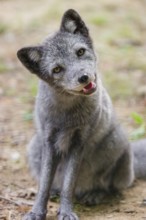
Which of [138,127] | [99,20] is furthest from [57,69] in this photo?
[99,20]

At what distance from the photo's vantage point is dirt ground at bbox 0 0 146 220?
5.61 metres

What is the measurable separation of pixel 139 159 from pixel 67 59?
75.2 inches

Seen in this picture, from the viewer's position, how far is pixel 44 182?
5.21 m

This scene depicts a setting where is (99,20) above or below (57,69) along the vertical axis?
above

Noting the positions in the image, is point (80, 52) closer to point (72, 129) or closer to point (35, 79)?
point (72, 129)

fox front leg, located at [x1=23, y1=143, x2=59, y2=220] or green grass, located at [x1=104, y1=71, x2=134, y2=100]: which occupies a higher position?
green grass, located at [x1=104, y1=71, x2=134, y2=100]

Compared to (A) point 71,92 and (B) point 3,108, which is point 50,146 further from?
(B) point 3,108

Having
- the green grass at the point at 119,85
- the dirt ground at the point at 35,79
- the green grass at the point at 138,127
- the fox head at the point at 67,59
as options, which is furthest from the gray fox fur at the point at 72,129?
the green grass at the point at 119,85

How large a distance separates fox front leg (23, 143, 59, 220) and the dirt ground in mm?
214

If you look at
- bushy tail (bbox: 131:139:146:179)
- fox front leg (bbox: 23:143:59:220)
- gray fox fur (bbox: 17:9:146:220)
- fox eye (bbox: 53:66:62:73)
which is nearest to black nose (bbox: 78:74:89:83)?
gray fox fur (bbox: 17:9:146:220)

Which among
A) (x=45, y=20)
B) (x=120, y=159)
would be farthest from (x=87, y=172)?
(x=45, y=20)

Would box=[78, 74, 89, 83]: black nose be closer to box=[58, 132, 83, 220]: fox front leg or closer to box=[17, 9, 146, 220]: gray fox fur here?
box=[17, 9, 146, 220]: gray fox fur

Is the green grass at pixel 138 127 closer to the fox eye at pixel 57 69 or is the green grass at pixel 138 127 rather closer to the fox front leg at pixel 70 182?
the fox front leg at pixel 70 182

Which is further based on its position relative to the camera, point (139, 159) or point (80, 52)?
point (139, 159)
